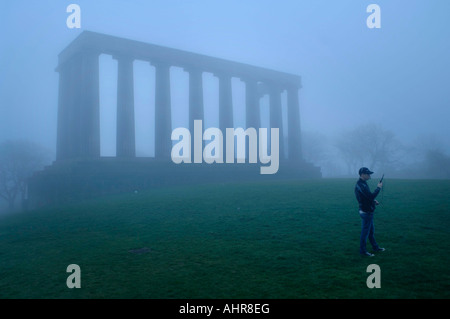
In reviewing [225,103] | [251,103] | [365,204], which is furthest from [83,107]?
[365,204]

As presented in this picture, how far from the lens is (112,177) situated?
115 feet

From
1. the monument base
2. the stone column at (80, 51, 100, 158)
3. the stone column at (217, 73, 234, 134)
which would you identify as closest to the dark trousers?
the monument base

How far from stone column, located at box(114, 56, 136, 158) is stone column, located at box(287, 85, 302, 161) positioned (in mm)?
28386

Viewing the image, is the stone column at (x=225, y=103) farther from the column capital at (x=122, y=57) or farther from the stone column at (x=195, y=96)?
the column capital at (x=122, y=57)

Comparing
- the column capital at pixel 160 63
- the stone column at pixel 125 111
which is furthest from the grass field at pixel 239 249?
the column capital at pixel 160 63

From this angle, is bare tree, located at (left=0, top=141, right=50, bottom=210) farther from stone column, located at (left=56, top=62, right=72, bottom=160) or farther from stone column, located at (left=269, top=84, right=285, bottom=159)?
stone column, located at (left=269, top=84, right=285, bottom=159)

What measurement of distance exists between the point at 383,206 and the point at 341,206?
2.05 metres

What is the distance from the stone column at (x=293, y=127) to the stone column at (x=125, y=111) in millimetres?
28386

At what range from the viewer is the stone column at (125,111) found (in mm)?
39688

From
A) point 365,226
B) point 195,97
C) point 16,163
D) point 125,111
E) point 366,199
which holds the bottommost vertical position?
point 365,226

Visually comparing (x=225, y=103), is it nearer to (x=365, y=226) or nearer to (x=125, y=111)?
(x=125, y=111)

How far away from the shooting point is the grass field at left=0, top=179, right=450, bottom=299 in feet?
27.0

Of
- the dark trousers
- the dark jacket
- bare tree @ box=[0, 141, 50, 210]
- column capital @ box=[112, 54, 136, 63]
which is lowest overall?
the dark trousers

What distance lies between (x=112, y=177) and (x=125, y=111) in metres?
9.55
